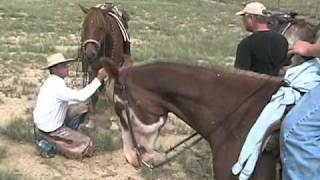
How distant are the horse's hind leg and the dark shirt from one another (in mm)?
2275

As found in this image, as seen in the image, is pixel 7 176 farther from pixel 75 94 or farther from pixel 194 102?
pixel 194 102

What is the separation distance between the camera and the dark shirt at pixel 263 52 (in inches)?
240

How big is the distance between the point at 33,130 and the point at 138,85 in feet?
13.7

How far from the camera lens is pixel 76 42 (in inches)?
658

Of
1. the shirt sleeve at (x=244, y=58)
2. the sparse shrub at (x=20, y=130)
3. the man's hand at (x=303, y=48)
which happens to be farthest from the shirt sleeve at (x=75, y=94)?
the man's hand at (x=303, y=48)

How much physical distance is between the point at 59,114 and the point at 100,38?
1.94 meters

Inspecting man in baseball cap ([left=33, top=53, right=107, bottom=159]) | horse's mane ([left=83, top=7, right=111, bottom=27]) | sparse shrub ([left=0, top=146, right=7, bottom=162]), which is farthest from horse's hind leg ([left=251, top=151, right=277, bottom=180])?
horse's mane ([left=83, top=7, right=111, bottom=27])

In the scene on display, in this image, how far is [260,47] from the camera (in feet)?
20.1

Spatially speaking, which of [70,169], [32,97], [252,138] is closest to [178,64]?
[252,138]

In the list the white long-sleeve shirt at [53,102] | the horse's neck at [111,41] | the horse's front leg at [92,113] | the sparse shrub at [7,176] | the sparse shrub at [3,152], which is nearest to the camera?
the sparse shrub at [7,176]

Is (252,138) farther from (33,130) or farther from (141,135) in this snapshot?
(33,130)

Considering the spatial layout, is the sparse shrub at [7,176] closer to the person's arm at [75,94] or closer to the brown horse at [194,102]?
the person's arm at [75,94]

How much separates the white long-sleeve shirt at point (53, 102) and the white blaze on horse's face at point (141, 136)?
2651mm

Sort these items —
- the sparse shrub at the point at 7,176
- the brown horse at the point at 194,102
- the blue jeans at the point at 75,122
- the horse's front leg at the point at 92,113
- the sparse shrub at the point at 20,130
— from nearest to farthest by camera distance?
the brown horse at the point at 194,102 → the sparse shrub at the point at 7,176 → the blue jeans at the point at 75,122 → the sparse shrub at the point at 20,130 → the horse's front leg at the point at 92,113
